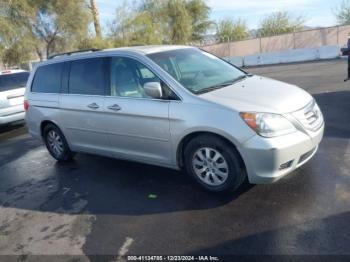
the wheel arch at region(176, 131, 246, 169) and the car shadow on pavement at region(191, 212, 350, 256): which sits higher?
the wheel arch at region(176, 131, 246, 169)

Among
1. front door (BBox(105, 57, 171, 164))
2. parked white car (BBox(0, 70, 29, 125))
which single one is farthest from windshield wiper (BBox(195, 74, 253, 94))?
parked white car (BBox(0, 70, 29, 125))

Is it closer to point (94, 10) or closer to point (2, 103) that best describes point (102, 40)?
point (94, 10)

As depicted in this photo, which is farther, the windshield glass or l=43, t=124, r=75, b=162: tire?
the windshield glass

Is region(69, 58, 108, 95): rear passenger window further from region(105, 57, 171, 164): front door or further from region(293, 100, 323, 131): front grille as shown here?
region(293, 100, 323, 131): front grille

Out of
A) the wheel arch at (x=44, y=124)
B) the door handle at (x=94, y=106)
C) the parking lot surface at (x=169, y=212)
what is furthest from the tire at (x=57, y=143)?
the door handle at (x=94, y=106)

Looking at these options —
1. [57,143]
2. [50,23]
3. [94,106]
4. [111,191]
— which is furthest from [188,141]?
[50,23]

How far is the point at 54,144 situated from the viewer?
632 centimetres

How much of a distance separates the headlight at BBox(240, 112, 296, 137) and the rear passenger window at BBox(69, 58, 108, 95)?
7.47ft

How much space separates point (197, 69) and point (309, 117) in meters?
1.62

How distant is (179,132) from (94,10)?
28.2 metres

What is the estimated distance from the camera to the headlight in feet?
12.1

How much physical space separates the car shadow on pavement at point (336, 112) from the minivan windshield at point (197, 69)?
2243mm

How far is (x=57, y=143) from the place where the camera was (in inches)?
246

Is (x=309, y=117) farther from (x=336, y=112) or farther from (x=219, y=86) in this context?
(x=336, y=112)
